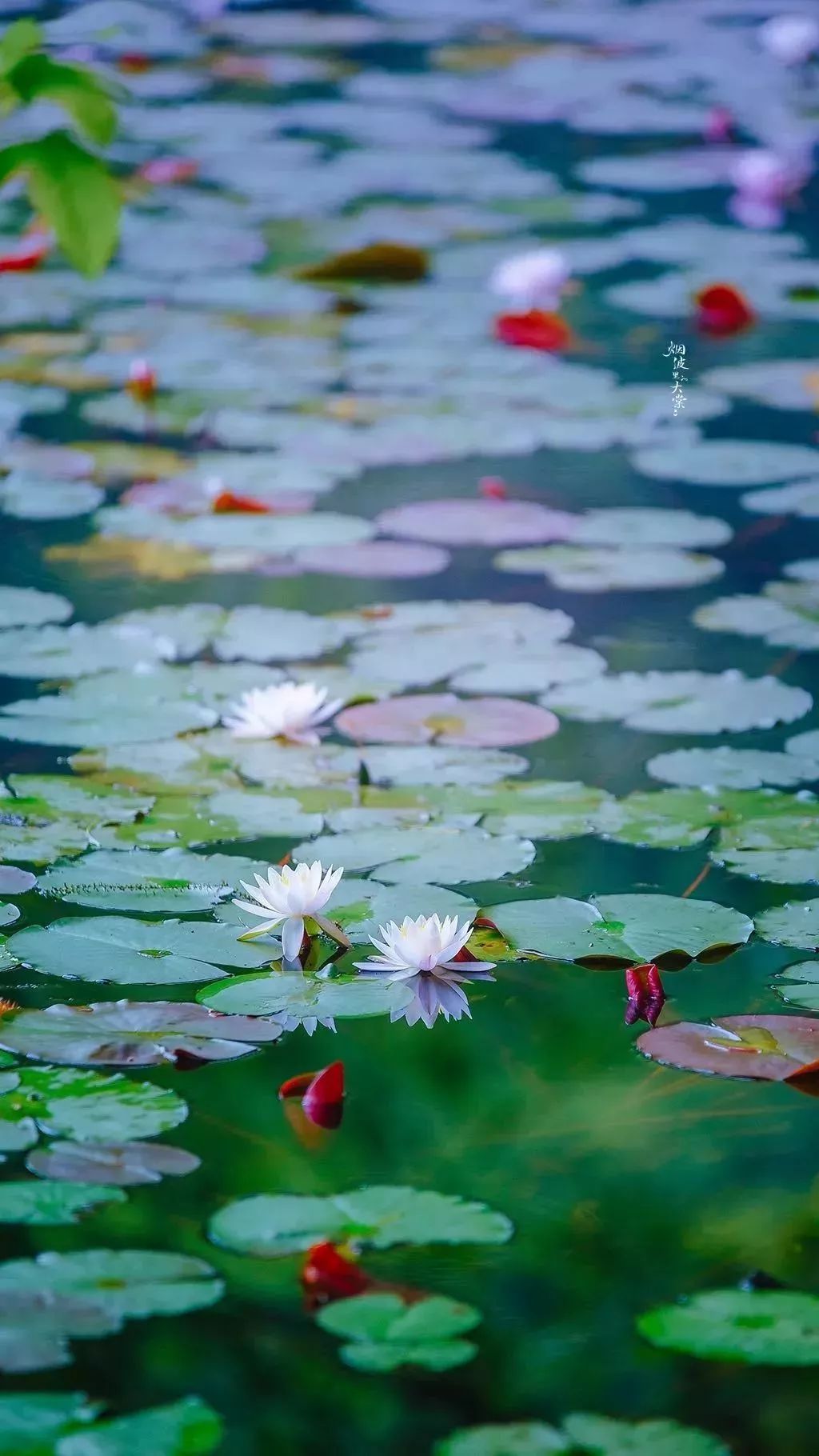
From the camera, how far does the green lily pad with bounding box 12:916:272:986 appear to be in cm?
126

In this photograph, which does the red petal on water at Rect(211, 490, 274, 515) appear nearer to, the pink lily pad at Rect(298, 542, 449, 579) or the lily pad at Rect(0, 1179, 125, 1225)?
the pink lily pad at Rect(298, 542, 449, 579)

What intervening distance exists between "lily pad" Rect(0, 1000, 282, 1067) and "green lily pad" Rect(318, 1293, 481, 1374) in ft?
0.88

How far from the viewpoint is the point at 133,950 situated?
1292 millimetres

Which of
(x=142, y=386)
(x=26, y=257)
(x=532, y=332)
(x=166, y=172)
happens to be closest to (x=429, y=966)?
(x=142, y=386)

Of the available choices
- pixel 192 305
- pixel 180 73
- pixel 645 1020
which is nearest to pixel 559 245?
pixel 192 305

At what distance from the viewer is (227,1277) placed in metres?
0.98

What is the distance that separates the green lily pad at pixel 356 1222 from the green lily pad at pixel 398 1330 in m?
0.05

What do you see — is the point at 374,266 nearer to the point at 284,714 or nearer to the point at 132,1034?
the point at 284,714

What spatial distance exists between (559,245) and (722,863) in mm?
2593

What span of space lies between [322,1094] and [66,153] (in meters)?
0.90

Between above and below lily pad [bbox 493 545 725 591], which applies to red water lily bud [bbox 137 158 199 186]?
above

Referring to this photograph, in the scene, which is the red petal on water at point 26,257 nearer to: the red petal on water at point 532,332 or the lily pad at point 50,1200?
the red petal on water at point 532,332

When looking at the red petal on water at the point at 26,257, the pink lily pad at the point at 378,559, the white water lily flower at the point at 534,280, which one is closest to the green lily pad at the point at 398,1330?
the pink lily pad at the point at 378,559

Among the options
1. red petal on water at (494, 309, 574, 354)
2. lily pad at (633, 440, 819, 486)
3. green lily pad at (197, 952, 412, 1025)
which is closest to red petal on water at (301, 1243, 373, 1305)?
green lily pad at (197, 952, 412, 1025)
